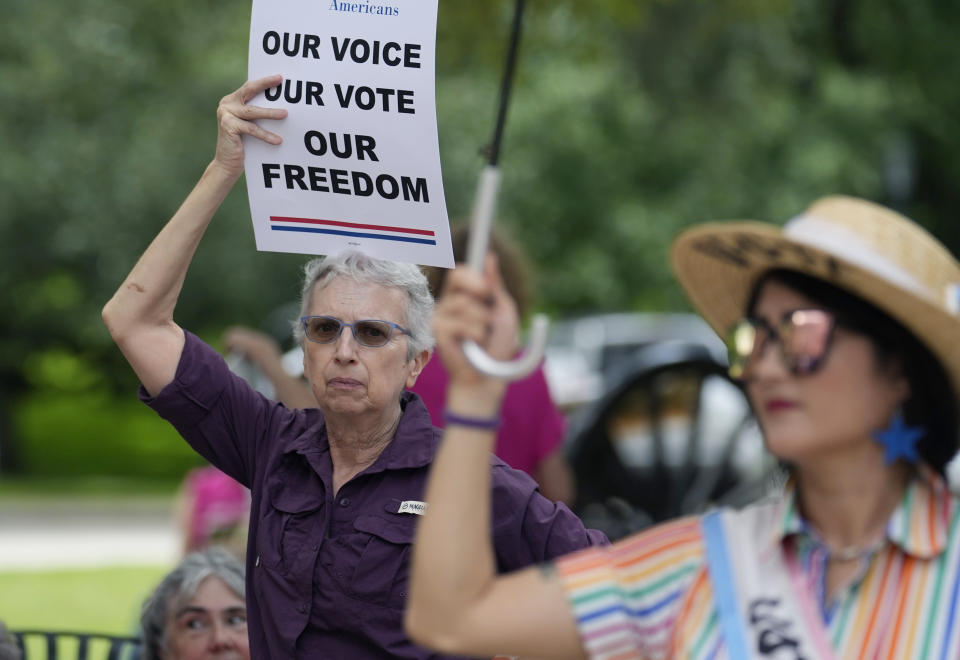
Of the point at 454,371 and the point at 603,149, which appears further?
the point at 603,149

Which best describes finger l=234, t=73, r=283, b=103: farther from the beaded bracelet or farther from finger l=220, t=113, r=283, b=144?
the beaded bracelet

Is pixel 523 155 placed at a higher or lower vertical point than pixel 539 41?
higher

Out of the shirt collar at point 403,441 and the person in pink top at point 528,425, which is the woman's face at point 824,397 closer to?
the shirt collar at point 403,441

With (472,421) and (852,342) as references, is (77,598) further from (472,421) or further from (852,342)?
(852,342)

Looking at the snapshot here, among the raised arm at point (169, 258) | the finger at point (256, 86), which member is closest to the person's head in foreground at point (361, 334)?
the raised arm at point (169, 258)

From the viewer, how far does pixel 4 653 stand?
11.2 feet

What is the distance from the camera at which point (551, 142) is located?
18.8 meters

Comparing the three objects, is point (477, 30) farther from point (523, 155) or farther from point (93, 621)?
point (523, 155)

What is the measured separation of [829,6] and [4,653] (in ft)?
41.3

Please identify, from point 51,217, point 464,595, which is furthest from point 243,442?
point 51,217

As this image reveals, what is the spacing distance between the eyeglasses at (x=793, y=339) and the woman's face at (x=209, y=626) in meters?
2.07

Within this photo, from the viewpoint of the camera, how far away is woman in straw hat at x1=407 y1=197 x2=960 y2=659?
202cm

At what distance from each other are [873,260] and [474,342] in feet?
1.74

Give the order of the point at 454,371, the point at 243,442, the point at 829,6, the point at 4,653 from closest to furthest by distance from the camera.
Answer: the point at 454,371, the point at 243,442, the point at 4,653, the point at 829,6
